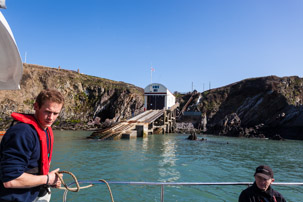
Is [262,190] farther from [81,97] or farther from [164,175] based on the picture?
[81,97]

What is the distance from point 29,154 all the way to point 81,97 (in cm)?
5847

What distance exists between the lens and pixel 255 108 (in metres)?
47.3

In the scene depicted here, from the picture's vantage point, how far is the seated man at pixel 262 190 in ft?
12.3

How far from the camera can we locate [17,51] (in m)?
3.09

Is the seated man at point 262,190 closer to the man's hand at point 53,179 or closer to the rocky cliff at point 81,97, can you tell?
the man's hand at point 53,179

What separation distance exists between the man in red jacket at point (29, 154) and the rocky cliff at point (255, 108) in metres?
39.4

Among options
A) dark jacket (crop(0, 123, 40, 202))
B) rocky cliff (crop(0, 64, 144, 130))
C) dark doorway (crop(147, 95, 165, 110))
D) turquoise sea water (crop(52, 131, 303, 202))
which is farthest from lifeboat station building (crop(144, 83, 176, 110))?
dark jacket (crop(0, 123, 40, 202))

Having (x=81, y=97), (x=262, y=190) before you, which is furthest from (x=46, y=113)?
(x=81, y=97)

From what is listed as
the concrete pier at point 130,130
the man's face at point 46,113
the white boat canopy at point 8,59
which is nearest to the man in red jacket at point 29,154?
the man's face at point 46,113

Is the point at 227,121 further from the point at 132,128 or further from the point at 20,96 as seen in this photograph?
the point at 20,96

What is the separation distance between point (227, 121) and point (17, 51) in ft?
149

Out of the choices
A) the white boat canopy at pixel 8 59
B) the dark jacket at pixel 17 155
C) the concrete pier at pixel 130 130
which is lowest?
the concrete pier at pixel 130 130

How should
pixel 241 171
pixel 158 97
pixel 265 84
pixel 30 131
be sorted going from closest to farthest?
1. pixel 30 131
2. pixel 241 171
3. pixel 158 97
4. pixel 265 84

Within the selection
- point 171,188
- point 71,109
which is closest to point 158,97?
point 71,109
